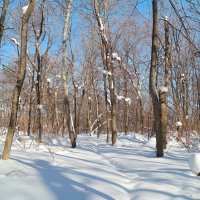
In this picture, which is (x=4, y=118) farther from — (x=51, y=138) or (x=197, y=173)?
(x=197, y=173)

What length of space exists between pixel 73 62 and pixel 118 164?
1991 centimetres

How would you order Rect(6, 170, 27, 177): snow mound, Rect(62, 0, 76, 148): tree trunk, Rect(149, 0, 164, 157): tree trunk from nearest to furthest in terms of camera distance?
Rect(6, 170, 27, 177): snow mound, Rect(149, 0, 164, 157): tree trunk, Rect(62, 0, 76, 148): tree trunk

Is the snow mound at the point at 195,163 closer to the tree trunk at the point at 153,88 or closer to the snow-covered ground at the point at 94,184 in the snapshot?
the snow-covered ground at the point at 94,184

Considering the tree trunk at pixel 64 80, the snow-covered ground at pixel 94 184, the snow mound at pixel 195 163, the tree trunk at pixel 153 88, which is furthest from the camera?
the tree trunk at pixel 64 80

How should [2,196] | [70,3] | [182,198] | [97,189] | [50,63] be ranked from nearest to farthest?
[2,196] < [182,198] < [97,189] < [70,3] < [50,63]

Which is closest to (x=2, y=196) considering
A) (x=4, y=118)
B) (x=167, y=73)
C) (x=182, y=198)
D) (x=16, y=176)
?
(x=16, y=176)

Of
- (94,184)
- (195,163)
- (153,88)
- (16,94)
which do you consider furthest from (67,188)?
(153,88)

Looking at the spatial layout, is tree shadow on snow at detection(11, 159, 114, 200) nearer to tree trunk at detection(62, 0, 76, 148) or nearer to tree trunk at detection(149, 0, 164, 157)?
tree trunk at detection(149, 0, 164, 157)

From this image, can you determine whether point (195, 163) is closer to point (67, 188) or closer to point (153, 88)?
point (67, 188)

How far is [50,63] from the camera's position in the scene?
1205 inches

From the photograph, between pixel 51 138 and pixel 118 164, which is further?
pixel 51 138

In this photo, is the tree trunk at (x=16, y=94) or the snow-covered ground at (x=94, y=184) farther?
the tree trunk at (x=16, y=94)

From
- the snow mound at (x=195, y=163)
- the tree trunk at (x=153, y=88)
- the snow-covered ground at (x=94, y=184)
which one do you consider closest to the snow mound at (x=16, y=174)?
the snow-covered ground at (x=94, y=184)

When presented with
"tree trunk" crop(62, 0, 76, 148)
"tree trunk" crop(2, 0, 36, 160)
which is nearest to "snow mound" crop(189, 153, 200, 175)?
"tree trunk" crop(2, 0, 36, 160)
